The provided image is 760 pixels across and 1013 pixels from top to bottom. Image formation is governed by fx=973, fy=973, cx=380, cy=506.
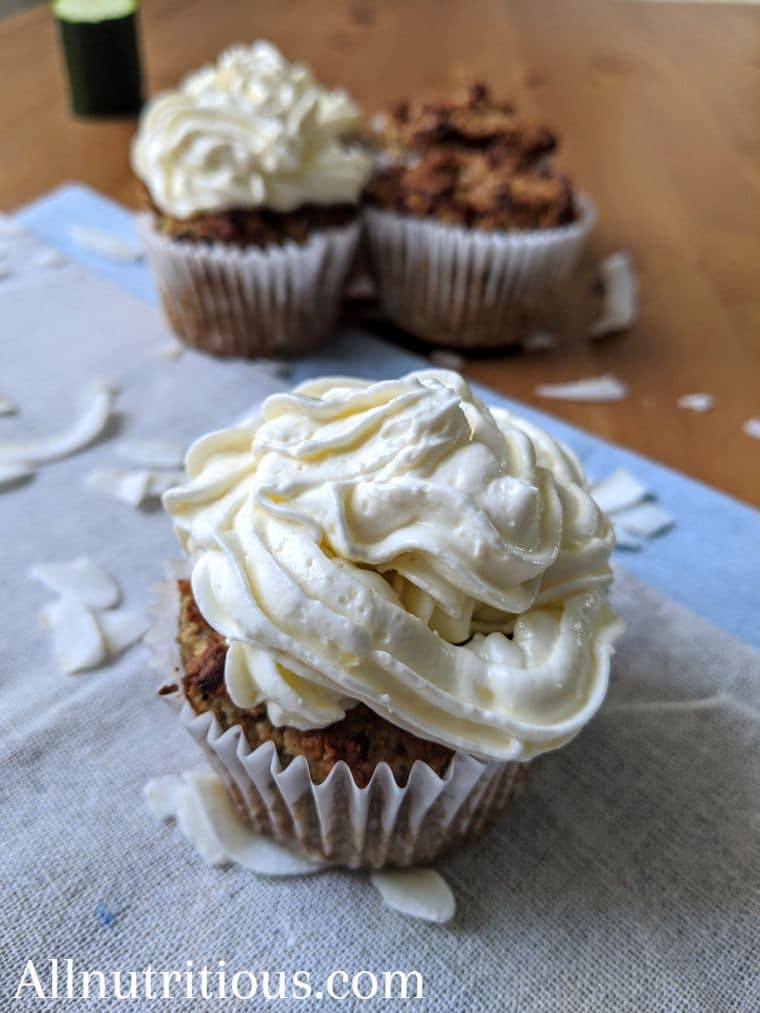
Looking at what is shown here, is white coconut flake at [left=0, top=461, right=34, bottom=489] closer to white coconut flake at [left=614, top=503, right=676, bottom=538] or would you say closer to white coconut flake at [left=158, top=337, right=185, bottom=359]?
white coconut flake at [left=158, top=337, right=185, bottom=359]

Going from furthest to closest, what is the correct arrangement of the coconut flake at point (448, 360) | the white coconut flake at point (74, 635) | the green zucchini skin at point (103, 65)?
the green zucchini skin at point (103, 65), the coconut flake at point (448, 360), the white coconut flake at point (74, 635)

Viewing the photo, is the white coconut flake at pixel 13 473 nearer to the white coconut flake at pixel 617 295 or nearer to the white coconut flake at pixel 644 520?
the white coconut flake at pixel 644 520

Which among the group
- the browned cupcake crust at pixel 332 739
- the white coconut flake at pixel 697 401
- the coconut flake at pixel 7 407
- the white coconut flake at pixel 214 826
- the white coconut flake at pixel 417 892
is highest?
the browned cupcake crust at pixel 332 739

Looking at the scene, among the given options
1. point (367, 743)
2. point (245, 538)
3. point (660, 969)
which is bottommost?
point (660, 969)

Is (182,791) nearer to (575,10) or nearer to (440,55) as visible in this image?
(440,55)

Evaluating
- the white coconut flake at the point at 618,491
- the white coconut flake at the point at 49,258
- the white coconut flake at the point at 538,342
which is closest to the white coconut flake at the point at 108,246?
the white coconut flake at the point at 49,258

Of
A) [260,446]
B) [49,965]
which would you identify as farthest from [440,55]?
[49,965]

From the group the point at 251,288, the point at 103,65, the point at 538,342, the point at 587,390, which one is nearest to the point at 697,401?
the point at 587,390
